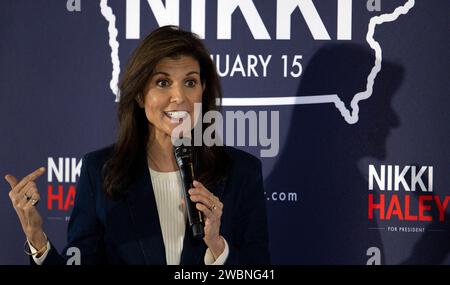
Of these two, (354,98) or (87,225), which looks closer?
(87,225)

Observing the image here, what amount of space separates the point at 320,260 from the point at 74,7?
73.8 inches

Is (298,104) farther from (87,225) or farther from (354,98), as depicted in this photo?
(87,225)

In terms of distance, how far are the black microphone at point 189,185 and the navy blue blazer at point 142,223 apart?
0.32 meters

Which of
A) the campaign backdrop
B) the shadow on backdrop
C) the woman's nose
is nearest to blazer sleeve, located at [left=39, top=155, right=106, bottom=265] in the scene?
the woman's nose

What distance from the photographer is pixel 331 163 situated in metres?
3.29

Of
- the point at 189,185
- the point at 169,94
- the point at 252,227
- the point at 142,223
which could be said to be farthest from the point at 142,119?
the point at 252,227

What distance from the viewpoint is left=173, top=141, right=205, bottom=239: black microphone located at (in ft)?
7.83

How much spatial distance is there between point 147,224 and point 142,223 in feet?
0.07

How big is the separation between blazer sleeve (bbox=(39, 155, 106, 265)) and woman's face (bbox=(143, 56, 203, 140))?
1.20 ft

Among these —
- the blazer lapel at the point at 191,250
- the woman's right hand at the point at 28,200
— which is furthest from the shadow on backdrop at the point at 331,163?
the woman's right hand at the point at 28,200

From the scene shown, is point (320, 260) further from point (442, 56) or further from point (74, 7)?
point (74, 7)

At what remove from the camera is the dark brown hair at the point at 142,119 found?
280 centimetres

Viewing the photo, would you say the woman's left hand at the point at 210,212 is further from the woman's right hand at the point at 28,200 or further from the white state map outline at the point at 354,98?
the white state map outline at the point at 354,98
